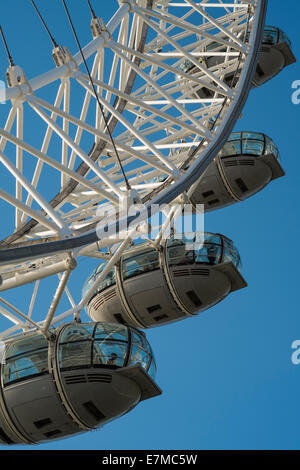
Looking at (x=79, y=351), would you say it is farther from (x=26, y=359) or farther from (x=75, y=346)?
(x=26, y=359)

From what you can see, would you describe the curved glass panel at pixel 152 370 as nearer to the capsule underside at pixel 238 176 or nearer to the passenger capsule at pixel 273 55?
the capsule underside at pixel 238 176

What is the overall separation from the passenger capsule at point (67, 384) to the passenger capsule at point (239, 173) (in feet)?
36.0

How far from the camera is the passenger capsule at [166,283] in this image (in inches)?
1173

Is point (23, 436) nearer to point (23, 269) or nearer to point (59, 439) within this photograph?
point (59, 439)

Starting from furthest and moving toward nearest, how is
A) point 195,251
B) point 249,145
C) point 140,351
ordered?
point 249,145 < point 195,251 < point 140,351

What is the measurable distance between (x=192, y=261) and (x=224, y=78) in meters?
9.75

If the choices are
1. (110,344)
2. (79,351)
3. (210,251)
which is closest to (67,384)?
(79,351)

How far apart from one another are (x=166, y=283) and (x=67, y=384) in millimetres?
5373

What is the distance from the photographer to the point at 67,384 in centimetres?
2534

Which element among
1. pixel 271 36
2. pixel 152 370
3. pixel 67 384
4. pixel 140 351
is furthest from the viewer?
pixel 271 36

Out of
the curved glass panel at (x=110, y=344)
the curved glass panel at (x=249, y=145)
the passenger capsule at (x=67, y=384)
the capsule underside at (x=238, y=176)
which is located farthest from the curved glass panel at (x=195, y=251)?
the curved glass panel at (x=249, y=145)
